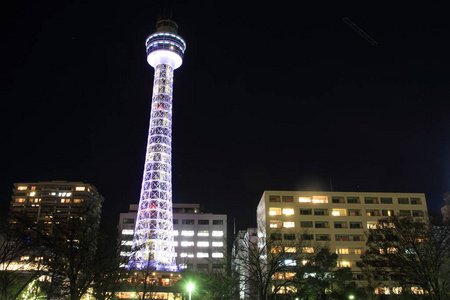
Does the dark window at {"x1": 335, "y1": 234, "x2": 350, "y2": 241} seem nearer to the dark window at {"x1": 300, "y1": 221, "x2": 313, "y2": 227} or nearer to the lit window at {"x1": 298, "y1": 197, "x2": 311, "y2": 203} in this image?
the dark window at {"x1": 300, "y1": 221, "x2": 313, "y2": 227}

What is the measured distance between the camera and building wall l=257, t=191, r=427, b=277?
69.2m

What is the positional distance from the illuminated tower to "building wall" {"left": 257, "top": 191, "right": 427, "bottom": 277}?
62.0 ft

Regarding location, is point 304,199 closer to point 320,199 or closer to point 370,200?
point 320,199

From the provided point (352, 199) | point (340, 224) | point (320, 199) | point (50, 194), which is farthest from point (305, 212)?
point (50, 194)

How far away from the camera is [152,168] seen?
248ft

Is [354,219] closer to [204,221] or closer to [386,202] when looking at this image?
[386,202]

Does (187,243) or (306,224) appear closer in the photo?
(306,224)

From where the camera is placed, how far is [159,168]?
2990 inches

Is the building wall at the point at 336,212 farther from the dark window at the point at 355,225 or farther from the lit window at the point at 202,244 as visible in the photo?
the lit window at the point at 202,244

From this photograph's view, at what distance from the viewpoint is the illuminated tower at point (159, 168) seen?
71.8 meters

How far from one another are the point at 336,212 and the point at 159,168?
113 ft

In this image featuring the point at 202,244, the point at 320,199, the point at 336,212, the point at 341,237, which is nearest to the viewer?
the point at 341,237

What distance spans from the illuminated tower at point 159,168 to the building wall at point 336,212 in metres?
18.9

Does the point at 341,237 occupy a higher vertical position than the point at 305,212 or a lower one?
lower
